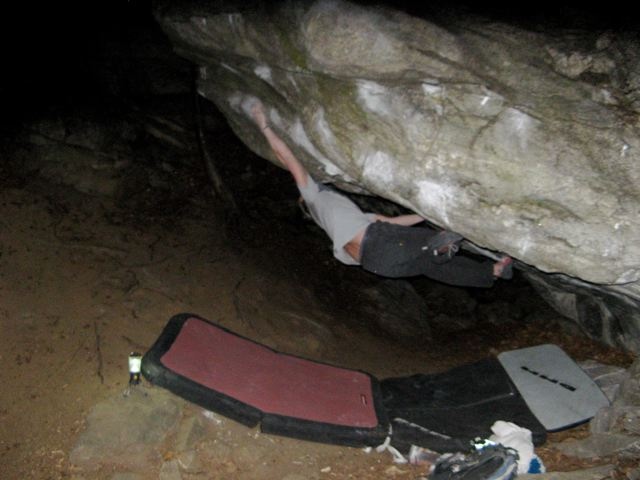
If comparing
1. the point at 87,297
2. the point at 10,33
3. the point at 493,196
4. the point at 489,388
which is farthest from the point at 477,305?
the point at 10,33

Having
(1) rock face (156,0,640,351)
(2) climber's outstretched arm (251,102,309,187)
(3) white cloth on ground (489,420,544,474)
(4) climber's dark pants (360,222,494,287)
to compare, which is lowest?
(3) white cloth on ground (489,420,544,474)

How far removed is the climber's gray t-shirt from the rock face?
1.25 feet

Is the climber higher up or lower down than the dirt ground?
higher up

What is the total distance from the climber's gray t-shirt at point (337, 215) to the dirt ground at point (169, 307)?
1498mm

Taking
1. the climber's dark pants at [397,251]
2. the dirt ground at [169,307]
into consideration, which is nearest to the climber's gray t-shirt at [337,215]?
the climber's dark pants at [397,251]

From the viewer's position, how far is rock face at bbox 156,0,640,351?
3.52 m

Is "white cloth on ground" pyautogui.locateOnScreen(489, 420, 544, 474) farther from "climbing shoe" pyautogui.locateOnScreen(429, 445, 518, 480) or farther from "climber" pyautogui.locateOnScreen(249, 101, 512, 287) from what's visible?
"climber" pyautogui.locateOnScreen(249, 101, 512, 287)

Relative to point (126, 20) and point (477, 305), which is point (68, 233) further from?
point (477, 305)

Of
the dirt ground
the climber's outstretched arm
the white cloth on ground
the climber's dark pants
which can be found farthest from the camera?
the climber's outstretched arm

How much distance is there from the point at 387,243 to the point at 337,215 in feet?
1.88

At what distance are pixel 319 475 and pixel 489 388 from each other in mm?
2198

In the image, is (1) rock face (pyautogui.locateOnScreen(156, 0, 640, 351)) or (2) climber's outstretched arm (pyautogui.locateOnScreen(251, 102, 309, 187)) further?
(2) climber's outstretched arm (pyautogui.locateOnScreen(251, 102, 309, 187))

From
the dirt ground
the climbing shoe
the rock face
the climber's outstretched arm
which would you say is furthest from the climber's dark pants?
the climbing shoe

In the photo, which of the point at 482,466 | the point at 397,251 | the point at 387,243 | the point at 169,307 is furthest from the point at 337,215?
the point at 482,466
